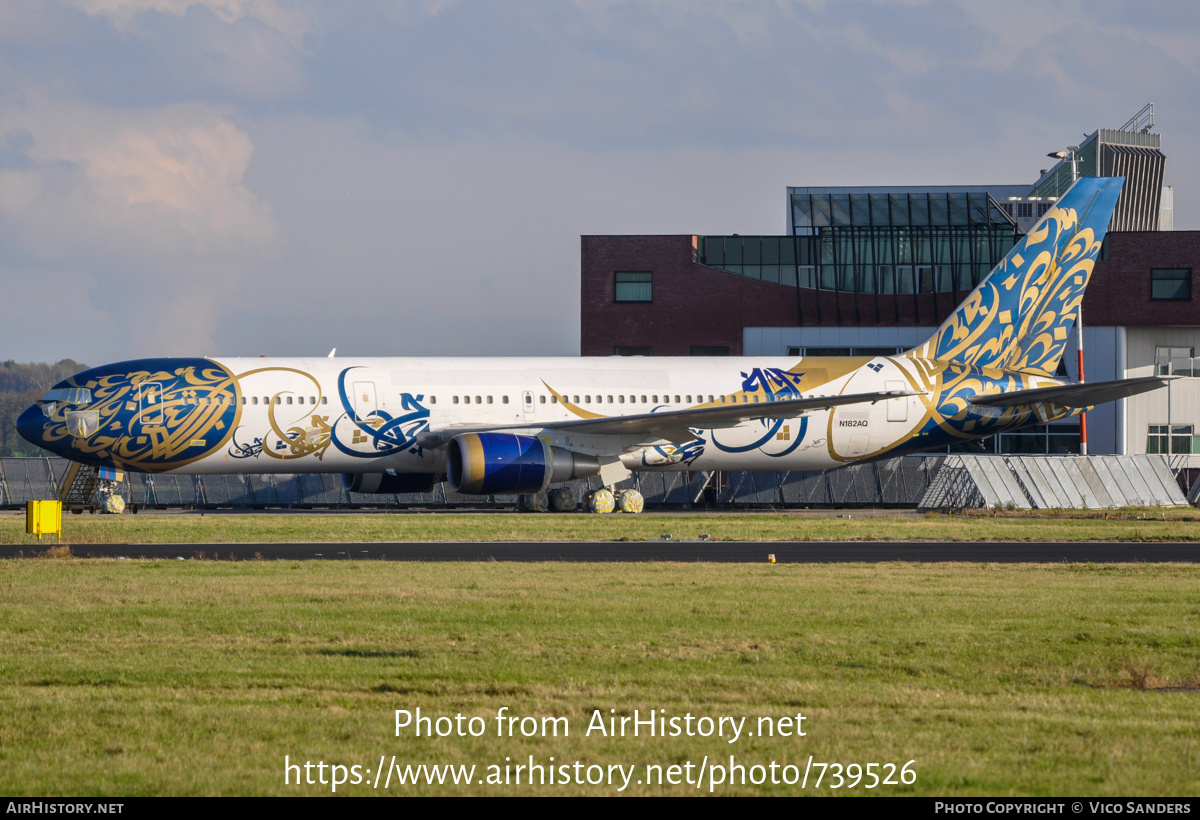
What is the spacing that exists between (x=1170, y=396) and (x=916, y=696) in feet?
152

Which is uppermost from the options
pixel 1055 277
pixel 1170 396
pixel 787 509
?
pixel 1055 277

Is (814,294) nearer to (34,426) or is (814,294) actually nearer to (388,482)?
(388,482)

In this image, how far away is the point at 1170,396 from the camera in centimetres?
5038

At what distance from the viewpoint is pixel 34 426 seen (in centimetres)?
3167

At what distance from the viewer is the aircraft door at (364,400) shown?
3344 centimetres

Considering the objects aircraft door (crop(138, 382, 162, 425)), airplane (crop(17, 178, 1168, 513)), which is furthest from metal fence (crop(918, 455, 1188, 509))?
aircraft door (crop(138, 382, 162, 425))

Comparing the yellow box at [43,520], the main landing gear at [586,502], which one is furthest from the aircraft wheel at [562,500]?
the yellow box at [43,520]

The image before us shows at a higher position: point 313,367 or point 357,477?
point 313,367

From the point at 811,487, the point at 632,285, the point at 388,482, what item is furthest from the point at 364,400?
the point at 632,285

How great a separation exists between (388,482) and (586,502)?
551 centimetres

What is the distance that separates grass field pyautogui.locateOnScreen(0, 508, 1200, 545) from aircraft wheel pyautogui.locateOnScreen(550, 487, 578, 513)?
2441 millimetres

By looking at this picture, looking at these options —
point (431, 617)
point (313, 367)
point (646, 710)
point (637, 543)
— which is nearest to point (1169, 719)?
point (646, 710)

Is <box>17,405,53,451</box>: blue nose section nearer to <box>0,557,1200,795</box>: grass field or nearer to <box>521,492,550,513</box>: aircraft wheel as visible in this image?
<box>521,492,550,513</box>: aircraft wheel

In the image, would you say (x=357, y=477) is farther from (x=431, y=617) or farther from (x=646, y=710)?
(x=646, y=710)
